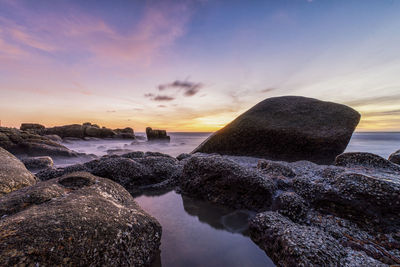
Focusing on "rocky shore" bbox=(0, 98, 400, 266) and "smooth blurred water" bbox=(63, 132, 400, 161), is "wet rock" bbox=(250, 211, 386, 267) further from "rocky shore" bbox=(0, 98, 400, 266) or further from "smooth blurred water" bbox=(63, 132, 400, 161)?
"smooth blurred water" bbox=(63, 132, 400, 161)

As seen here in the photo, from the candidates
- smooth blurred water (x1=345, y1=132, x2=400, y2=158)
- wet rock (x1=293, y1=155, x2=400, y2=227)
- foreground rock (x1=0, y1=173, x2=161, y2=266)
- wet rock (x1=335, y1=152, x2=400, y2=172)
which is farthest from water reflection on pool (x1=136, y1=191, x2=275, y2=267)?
smooth blurred water (x1=345, y1=132, x2=400, y2=158)

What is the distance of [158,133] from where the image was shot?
28.5m

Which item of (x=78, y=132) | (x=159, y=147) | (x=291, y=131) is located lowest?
(x=159, y=147)

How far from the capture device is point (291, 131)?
6227mm

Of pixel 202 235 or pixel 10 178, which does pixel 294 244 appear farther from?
pixel 10 178

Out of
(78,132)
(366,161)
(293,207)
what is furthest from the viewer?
(78,132)

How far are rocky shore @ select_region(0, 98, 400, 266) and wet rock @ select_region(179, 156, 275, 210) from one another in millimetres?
16

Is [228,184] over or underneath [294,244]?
over

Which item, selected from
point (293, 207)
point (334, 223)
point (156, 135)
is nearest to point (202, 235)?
point (293, 207)

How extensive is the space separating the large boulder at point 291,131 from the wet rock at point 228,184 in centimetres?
372

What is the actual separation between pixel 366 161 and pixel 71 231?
4.98 m

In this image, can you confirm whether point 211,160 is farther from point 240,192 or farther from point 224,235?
point 224,235

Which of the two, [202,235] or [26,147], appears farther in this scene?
[26,147]

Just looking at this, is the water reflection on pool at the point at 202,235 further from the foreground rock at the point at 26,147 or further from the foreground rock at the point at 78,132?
the foreground rock at the point at 78,132
